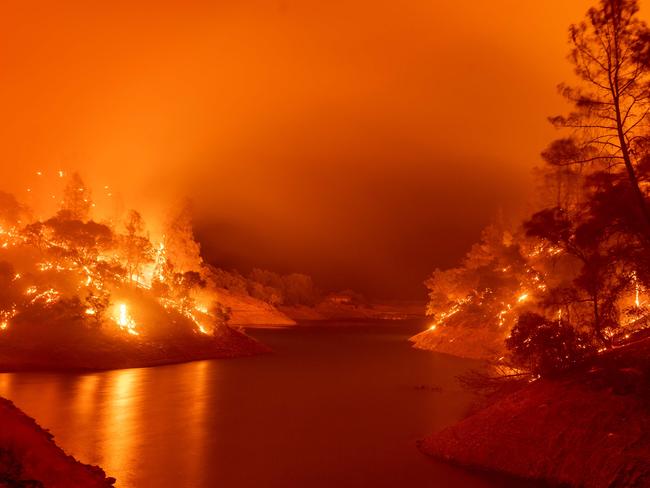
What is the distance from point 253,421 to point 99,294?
112 ft

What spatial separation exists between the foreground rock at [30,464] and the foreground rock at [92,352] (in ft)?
114

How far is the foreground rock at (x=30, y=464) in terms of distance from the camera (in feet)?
37.2

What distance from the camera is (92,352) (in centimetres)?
4878

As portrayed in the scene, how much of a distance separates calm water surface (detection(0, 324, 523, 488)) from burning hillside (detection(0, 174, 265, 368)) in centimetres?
549

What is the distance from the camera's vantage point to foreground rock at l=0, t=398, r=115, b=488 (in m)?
11.3

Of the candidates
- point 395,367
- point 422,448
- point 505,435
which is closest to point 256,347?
point 395,367

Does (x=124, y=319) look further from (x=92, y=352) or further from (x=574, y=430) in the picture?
(x=574, y=430)

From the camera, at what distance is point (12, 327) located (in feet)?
161

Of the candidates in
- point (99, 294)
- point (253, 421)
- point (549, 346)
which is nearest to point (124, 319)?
point (99, 294)

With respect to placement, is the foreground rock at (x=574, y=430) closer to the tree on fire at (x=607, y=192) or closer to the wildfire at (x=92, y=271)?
the tree on fire at (x=607, y=192)

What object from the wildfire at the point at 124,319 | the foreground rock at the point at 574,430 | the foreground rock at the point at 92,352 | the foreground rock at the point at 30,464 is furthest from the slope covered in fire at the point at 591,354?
the wildfire at the point at 124,319

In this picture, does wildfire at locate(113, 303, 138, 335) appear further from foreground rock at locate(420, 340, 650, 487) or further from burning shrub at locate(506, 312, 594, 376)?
burning shrub at locate(506, 312, 594, 376)

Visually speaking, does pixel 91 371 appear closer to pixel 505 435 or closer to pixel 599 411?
pixel 505 435

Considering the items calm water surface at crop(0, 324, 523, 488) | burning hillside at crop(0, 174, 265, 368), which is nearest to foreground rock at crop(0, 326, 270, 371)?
burning hillside at crop(0, 174, 265, 368)
